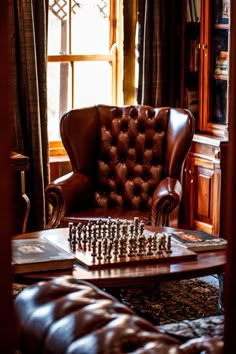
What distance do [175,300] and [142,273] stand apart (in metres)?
1.19

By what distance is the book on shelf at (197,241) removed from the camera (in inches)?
125

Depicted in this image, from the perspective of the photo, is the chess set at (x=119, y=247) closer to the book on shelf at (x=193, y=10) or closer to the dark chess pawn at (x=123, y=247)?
the dark chess pawn at (x=123, y=247)

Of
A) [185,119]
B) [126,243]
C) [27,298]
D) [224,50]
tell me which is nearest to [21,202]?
[185,119]

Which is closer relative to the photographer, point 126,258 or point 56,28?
point 126,258

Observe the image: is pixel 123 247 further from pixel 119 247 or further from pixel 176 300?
pixel 176 300

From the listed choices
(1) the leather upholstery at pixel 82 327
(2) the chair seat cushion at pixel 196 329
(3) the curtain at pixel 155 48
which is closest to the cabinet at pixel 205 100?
(3) the curtain at pixel 155 48

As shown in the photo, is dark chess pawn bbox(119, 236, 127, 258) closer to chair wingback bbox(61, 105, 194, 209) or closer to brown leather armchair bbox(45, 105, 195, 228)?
brown leather armchair bbox(45, 105, 195, 228)

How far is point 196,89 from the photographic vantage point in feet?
17.2

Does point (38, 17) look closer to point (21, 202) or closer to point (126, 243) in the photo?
point (21, 202)

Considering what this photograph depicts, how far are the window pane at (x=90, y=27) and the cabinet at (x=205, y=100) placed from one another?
0.60 metres

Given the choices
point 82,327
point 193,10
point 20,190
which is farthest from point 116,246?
point 193,10

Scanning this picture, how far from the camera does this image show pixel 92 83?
5410 mm

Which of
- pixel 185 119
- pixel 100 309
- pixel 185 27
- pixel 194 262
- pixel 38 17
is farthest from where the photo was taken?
pixel 185 27

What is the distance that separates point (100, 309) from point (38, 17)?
371 cm
